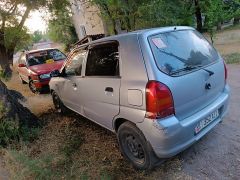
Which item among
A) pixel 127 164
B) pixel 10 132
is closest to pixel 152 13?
pixel 10 132

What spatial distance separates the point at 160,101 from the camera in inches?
125

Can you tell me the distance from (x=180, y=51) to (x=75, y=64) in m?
2.28

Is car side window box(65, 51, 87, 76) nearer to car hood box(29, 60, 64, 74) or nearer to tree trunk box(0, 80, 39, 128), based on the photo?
tree trunk box(0, 80, 39, 128)

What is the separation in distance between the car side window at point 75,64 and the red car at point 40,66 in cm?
422

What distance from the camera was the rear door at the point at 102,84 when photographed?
3848 mm

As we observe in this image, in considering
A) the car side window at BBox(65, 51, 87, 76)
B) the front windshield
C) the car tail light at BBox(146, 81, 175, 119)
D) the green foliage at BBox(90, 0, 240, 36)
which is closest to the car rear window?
the car tail light at BBox(146, 81, 175, 119)

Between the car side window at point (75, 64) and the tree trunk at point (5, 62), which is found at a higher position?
the car side window at point (75, 64)

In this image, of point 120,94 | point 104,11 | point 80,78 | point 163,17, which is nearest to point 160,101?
point 120,94

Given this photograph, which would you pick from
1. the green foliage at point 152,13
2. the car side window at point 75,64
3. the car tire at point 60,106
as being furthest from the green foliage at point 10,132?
the green foliage at point 152,13

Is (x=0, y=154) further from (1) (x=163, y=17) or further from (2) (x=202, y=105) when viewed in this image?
(1) (x=163, y=17)

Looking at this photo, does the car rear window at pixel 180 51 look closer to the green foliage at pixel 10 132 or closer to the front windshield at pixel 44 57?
the green foliage at pixel 10 132

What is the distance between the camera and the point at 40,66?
33.2 feet

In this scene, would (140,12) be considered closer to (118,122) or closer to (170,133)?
(118,122)

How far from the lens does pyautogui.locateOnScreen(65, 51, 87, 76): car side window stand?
16.0 feet
